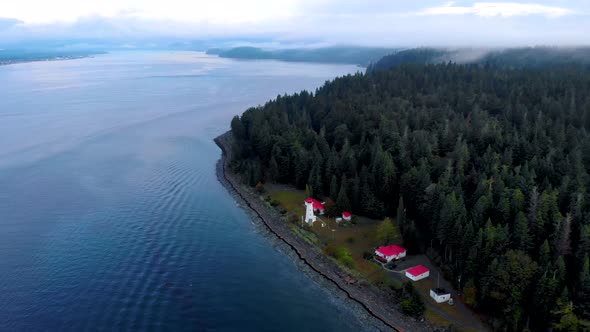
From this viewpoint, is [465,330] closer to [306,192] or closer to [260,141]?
[306,192]

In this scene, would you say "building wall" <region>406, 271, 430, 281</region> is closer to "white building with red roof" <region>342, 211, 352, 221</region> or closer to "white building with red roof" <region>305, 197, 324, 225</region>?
"white building with red roof" <region>342, 211, 352, 221</region>

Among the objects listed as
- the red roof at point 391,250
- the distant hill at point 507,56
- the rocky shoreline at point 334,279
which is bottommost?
the rocky shoreline at point 334,279

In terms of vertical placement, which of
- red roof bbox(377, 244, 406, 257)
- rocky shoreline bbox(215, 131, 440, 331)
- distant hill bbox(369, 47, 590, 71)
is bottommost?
rocky shoreline bbox(215, 131, 440, 331)

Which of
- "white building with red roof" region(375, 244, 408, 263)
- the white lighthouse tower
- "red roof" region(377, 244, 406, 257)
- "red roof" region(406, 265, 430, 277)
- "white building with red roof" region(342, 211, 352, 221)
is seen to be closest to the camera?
"red roof" region(406, 265, 430, 277)

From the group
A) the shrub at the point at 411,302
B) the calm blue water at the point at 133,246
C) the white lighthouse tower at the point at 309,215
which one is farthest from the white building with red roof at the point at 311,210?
the shrub at the point at 411,302

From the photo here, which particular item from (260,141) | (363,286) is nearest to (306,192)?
(260,141)

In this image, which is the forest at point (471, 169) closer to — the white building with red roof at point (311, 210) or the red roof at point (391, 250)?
the red roof at point (391, 250)

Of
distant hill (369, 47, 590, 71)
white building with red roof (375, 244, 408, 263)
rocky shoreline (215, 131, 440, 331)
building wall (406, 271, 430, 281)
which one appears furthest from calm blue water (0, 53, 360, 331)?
distant hill (369, 47, 590, 71)

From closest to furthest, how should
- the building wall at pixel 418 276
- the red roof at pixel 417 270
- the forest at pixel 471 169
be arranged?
the forest at pixel 471 169 → the building wall at pixel 418 276 → the red roof at pixel 417 270
